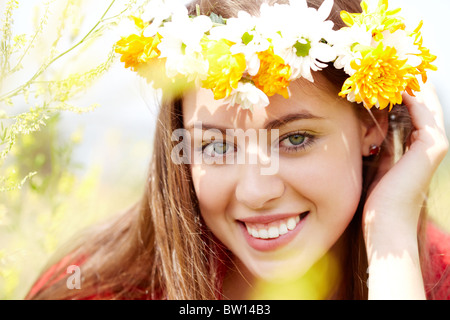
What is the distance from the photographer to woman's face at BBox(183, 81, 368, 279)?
5.11 ft

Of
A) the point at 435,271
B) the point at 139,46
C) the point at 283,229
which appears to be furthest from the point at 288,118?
the point at 435,271

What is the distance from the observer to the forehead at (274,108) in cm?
→ 153

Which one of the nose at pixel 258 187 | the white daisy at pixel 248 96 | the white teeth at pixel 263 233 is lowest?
the white teeth at pixel 263 233

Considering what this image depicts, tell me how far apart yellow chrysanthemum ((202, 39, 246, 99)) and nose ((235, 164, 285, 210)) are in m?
0.26

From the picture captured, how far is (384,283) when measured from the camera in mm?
1572

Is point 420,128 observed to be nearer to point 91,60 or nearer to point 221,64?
point 221,64

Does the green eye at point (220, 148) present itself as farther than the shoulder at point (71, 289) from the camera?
No

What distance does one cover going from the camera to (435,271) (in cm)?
206

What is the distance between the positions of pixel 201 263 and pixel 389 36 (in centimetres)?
98

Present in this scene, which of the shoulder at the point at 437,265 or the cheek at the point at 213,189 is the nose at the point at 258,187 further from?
the shoulder at the point at 437,265

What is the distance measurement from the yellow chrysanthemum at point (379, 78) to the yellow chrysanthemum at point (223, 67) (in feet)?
1.01

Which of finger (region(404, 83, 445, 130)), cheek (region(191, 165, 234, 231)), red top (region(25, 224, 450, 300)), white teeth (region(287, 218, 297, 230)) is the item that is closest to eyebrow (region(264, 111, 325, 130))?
cheek (region(191, 165, 234, 231))

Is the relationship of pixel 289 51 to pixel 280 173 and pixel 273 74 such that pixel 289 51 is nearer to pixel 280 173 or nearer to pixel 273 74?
pixel 273 74

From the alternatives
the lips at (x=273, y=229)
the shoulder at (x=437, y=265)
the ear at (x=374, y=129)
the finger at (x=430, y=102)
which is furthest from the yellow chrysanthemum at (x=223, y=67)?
the shoulder at (x=437, y=265)
